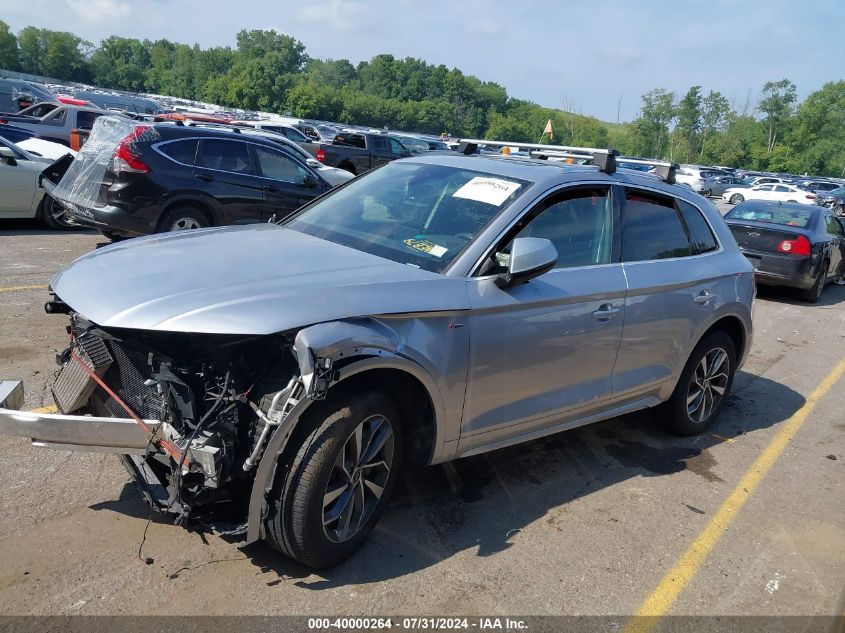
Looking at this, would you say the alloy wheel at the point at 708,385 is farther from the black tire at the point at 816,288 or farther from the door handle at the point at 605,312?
the black tire at the point at 816,288

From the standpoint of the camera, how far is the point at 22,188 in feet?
33.6

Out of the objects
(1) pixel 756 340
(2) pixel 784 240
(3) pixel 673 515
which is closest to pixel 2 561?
(3) pixel 673 515

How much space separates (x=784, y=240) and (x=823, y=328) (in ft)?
5.83

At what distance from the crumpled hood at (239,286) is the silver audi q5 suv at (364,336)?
0.4 inches

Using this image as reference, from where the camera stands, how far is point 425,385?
318cm

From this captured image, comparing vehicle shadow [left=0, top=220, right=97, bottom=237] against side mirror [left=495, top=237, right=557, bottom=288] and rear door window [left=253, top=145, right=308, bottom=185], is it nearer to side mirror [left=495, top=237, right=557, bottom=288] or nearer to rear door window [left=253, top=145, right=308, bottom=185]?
rear door window [left=253, top=145, right=308, bottom=185]

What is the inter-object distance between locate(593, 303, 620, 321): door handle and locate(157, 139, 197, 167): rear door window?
6584mm

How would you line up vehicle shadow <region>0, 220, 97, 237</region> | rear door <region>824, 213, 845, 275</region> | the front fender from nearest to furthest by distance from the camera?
the front fender < vehicle shadow <region>0, 220, 97, 237</region> < rear door <region>824, 213, 845, 275</region>

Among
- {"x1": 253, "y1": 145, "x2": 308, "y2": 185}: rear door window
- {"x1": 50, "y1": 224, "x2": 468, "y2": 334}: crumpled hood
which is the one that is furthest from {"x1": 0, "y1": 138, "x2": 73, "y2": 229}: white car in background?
{"x1": 50, "y1": 224, "x2": 468, "y2": 334}: crumpled hood

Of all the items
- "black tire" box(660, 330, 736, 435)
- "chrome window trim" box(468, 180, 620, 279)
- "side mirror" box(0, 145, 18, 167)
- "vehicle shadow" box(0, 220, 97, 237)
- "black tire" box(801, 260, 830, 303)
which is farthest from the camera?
"black tire" box(801, 260, 830, 303)

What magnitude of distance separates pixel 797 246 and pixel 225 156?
8.61 m

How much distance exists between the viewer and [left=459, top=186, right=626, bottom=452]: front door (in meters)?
3.46

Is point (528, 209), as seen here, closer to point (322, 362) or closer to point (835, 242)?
point (322, 362)

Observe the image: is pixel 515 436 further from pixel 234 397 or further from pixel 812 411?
pixel 812 411
